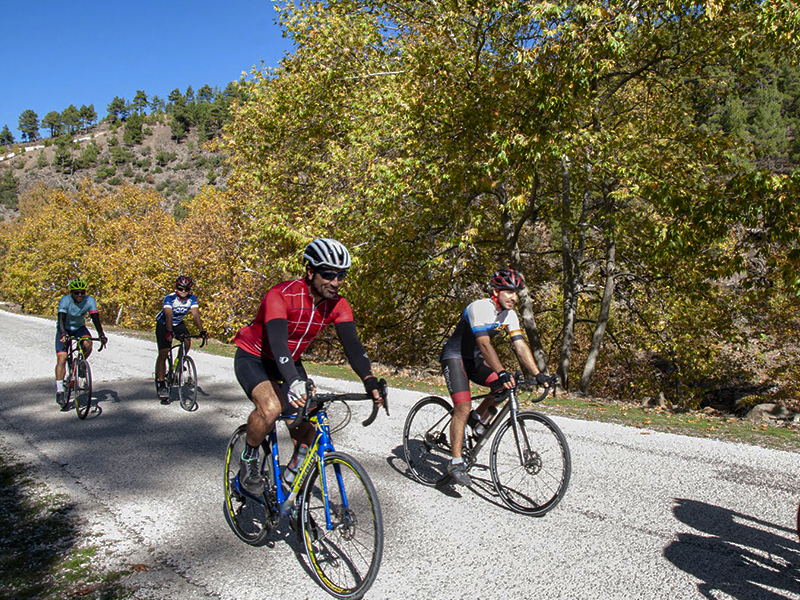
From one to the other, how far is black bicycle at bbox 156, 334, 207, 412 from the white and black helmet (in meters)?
6.02

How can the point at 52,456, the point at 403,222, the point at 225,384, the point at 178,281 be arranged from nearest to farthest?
the point at 52,456
the point at 178,281
the point at 225,384
the point at 403,222

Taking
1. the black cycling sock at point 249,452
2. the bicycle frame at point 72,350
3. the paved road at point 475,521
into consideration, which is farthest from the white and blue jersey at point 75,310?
the black cycling sock at point 249,452

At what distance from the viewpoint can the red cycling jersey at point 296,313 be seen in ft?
13.3

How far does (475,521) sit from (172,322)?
6.65 metres

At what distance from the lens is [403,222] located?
1667cm

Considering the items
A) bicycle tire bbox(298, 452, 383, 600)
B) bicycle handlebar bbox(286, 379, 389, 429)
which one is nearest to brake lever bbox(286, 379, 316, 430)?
bicycle handlebar bbox(286, 379, 389, 429)

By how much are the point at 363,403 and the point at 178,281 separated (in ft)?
12.2

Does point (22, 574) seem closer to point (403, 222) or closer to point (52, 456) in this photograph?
point (52, 456)

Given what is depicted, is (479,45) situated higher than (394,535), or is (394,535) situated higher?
(479,45)

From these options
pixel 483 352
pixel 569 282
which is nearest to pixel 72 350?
pixel 483 352

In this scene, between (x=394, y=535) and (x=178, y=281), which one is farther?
(x=178, y=281)

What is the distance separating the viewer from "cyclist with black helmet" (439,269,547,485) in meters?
5.37

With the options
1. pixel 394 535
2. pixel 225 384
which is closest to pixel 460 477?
pixel 394 535

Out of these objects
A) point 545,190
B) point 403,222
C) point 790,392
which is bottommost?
point 790,392
